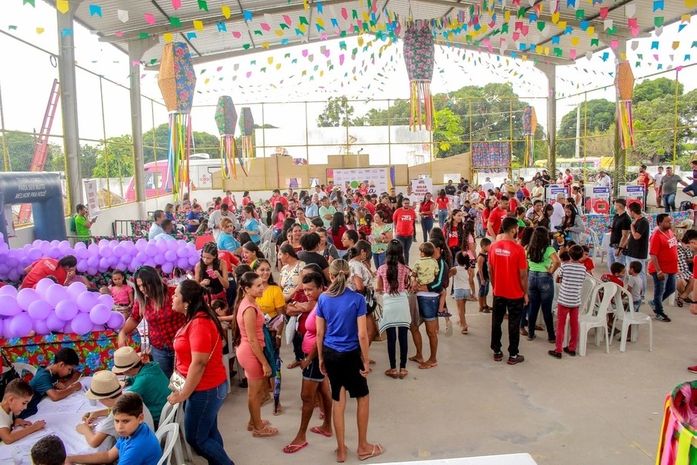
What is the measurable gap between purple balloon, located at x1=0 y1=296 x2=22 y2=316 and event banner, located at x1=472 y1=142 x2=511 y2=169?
2011 cm

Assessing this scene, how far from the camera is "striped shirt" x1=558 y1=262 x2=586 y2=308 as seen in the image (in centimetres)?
546

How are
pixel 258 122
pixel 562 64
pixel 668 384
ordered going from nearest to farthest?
pixel 668 384 → pixel 562 64 → pixel 258 122

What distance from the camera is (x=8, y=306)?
4160 mm

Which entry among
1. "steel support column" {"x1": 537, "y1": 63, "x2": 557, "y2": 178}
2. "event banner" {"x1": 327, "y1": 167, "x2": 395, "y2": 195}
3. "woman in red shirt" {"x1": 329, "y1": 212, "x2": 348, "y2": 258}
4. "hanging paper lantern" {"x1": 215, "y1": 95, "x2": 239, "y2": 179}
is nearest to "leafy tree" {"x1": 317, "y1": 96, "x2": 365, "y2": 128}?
"event banner" {"x1": 327, "y1": 167, "x2": 395, "y2": 195}

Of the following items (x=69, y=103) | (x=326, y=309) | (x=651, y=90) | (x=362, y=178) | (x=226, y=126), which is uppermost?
(x=651, y=90)

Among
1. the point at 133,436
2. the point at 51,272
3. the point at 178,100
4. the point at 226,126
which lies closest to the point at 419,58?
the point at 178,100

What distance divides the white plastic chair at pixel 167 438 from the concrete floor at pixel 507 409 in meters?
0.98

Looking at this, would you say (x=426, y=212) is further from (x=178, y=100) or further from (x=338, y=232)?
(x=178, y=100)

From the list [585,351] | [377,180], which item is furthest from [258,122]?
[585,351]

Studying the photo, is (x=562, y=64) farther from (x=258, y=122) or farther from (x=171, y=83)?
(x=171, y=83)

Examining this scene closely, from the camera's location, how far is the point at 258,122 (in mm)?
23000

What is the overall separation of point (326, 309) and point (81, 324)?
6.60ft

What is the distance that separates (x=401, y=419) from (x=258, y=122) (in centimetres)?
2003

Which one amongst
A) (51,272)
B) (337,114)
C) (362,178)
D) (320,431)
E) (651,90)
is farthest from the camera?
(651,90)
